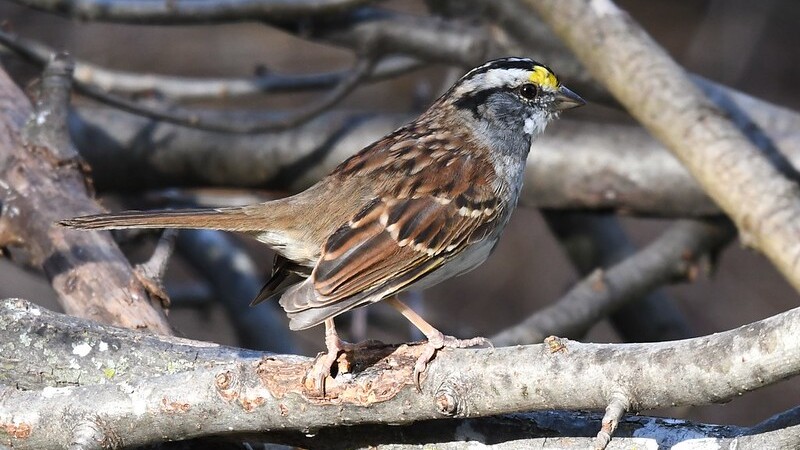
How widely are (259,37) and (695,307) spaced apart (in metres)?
4.48

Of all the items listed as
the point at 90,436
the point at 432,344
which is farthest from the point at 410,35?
the point at 90,436

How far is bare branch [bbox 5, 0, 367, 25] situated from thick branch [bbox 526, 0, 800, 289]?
87 cm

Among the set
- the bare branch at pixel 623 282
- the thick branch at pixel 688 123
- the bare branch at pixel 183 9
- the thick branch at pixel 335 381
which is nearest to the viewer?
the thick branch at pixel 335 381

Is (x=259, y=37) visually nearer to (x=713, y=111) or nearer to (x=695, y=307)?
(x=695, y=307)

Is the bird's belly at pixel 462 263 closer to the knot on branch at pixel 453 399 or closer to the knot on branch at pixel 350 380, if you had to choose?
the knot on branch at pixel 350 380

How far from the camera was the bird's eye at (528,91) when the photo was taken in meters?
3.81

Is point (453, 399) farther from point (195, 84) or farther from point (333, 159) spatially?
point (195, 84)

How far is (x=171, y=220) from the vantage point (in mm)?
2969

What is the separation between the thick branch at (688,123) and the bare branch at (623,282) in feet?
2.31

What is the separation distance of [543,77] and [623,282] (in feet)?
3.63

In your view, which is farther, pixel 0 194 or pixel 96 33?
pixel 96 33

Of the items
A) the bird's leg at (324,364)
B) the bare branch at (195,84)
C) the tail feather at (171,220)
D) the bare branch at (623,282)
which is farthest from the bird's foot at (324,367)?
the bare branch at (195,84)

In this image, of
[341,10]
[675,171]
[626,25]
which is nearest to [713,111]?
[626,25]

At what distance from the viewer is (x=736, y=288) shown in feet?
28.0
